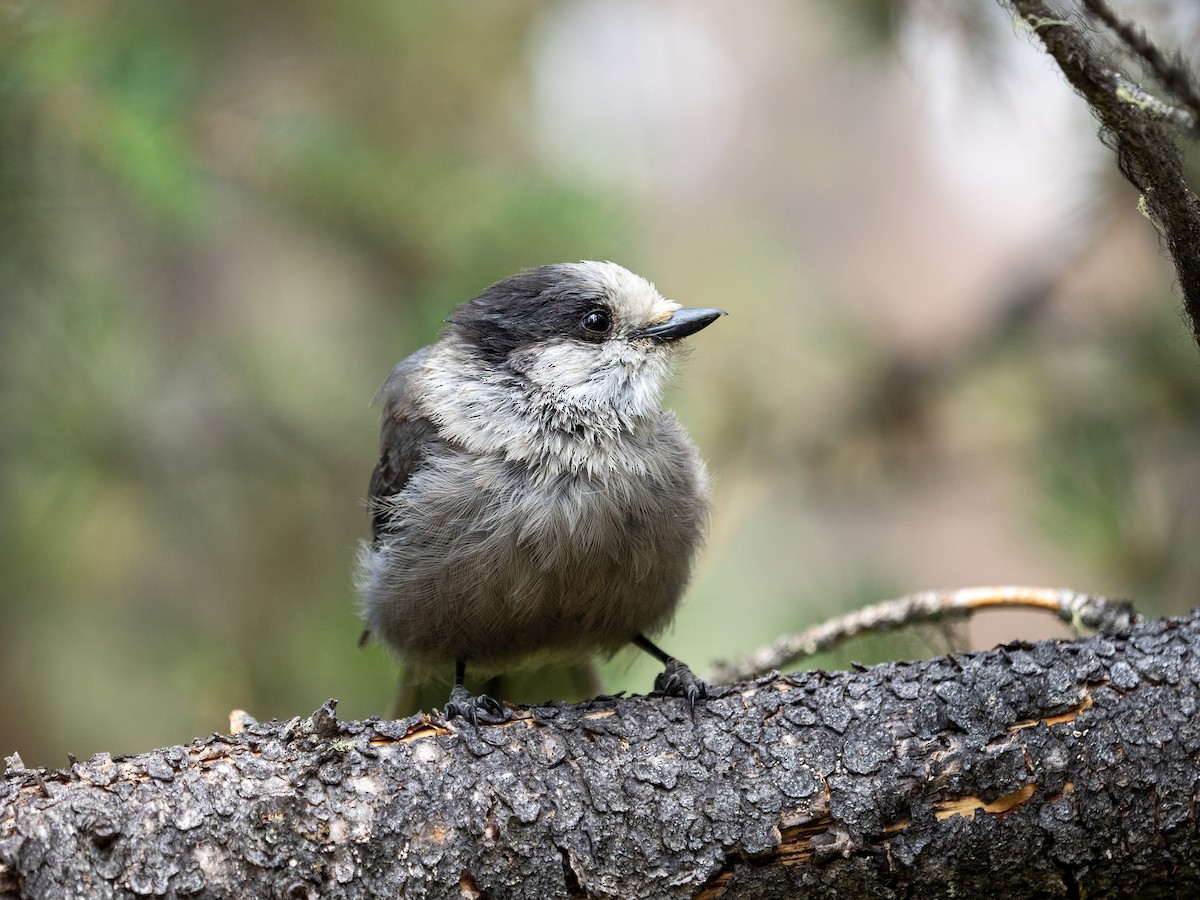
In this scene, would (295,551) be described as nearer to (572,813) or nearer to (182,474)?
(182,474)

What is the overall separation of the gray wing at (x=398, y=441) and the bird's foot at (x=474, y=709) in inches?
31.2

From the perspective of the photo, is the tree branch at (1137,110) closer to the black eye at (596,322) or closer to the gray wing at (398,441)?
the black eye at (596,322)

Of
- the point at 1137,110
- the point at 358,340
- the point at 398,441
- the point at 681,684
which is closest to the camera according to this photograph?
the point at 1137,110

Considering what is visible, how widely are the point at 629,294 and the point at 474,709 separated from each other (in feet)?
4.76

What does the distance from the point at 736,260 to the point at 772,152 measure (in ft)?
16.6

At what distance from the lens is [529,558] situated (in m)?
3.10

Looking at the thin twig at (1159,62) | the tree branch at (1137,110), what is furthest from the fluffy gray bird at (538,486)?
the thin twig at (1159,62)

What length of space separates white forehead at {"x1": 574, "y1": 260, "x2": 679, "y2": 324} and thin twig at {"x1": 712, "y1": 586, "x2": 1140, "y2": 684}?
113cm

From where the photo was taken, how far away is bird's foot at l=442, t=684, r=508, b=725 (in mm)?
2748

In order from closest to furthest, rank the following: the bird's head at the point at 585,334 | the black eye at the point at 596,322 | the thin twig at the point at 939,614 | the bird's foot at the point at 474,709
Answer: the bird's foot at the point at 474,709 < the thin twig at the point at 939,614 < the bird's head at the point at 585,334 < the black eye at the point at 596,322

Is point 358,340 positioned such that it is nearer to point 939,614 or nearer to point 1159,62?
point 939,614

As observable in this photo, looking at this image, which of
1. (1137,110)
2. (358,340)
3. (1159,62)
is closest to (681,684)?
(1137,110)

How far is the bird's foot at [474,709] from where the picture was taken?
275 centimetres

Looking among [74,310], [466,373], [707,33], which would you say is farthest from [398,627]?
[707,33]
